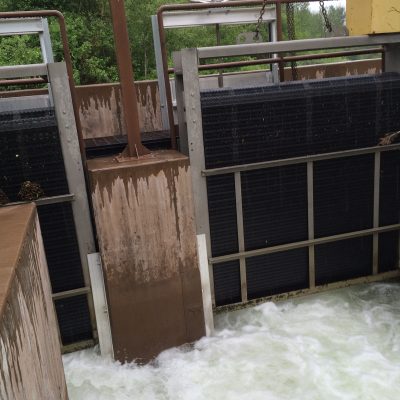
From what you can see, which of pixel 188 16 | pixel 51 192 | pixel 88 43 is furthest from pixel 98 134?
pixel 88 43

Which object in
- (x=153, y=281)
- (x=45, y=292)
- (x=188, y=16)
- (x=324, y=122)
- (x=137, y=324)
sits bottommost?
(x=137, y=324)

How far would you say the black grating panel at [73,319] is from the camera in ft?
14.7

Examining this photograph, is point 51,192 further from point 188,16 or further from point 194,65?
point 188,16

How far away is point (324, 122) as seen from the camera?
479cm

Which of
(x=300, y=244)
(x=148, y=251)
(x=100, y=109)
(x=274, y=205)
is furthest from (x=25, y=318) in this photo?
(x=100, y=109)

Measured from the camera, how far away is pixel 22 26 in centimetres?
550

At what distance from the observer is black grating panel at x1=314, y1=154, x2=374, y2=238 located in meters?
4.97

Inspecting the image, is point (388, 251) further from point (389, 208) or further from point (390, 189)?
point (390, 189)

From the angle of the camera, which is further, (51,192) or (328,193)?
(328,193)

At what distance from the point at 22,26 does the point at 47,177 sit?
2.44 m

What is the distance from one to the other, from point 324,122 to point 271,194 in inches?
37.0

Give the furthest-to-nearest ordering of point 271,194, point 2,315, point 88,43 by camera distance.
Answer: point 88,43, point 271,194, point 2,315

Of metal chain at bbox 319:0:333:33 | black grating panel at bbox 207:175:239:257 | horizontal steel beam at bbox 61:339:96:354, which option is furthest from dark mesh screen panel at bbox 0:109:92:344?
metal chain at bbox 319:0:333:33

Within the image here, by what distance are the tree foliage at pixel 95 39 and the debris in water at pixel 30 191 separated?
8.81 m
